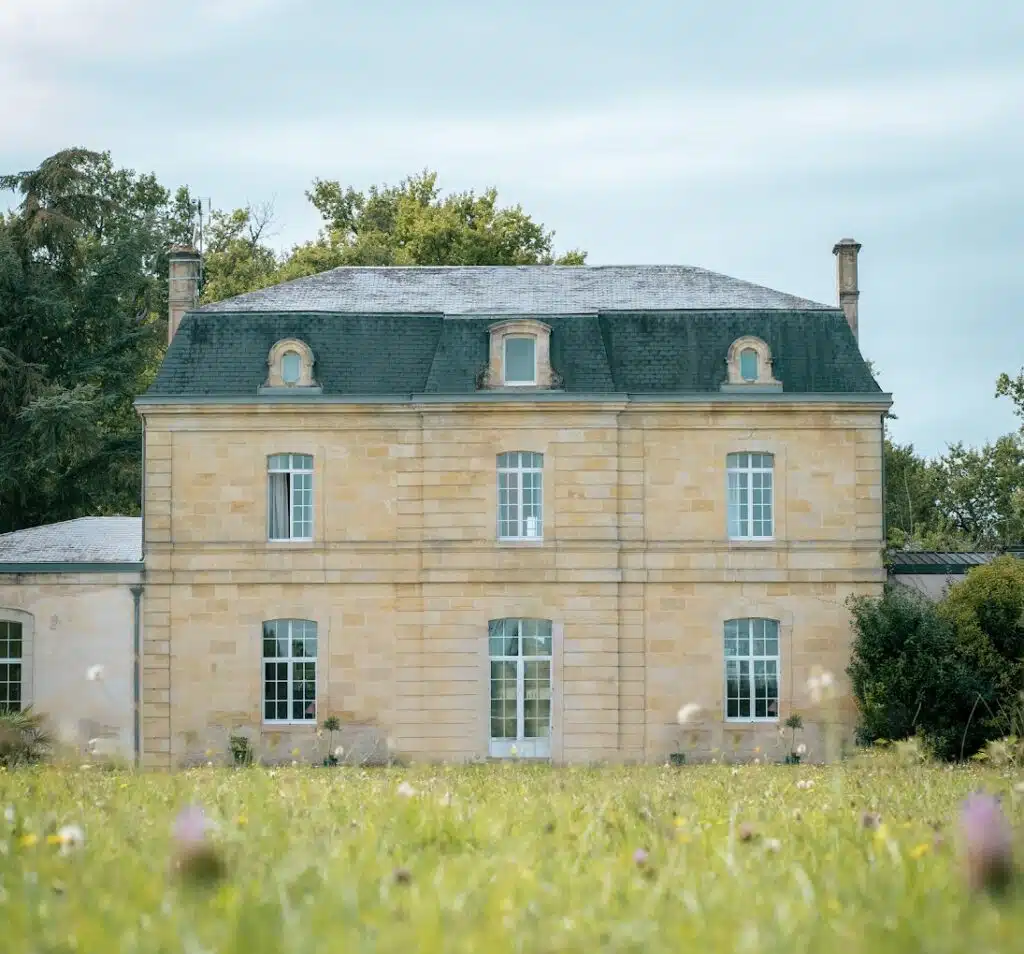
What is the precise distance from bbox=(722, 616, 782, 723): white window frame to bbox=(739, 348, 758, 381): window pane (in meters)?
4.26

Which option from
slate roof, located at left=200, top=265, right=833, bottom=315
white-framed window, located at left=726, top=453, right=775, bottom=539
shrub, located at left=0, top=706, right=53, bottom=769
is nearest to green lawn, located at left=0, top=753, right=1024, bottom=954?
shrub, located at left=0, top=706, right=53, bottom=769

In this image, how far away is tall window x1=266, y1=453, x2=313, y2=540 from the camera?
2975 cm

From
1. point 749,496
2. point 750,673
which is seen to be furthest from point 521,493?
point 750,673

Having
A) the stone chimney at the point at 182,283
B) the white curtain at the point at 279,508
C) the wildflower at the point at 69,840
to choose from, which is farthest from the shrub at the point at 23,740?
the wildflower at the point at 69,840

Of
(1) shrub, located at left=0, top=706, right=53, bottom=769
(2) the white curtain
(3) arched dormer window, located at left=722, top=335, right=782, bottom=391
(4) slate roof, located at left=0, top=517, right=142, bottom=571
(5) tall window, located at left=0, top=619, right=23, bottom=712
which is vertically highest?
(3) arched dormer window, located at left=722, top=335, right=782, bottom=391

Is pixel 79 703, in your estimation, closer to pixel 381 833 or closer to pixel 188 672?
pixel 188 672

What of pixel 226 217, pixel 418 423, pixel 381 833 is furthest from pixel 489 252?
pixel 381 833

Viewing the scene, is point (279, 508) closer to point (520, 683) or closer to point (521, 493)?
point (521, 493)

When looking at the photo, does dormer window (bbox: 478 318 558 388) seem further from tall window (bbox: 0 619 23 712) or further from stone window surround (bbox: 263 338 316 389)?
tall window (bbox: 0 619 23 712)

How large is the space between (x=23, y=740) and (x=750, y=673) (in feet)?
41.6

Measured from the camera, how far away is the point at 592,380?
2952 centimetres

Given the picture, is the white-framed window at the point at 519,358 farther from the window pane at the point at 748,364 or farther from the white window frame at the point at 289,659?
the white window frame at the point at 289,659

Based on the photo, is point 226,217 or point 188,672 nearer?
point 188,672

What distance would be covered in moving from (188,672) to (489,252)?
24.0 metres
